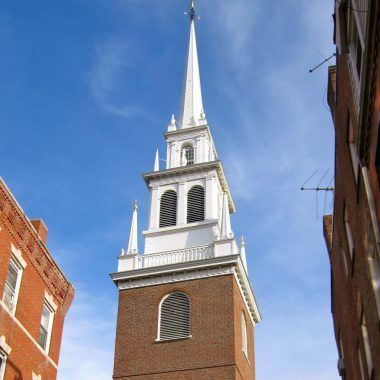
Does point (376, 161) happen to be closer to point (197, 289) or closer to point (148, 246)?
point (197, 289)

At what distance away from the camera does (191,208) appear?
1631 inches

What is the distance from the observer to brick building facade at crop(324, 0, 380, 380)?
1216 cm

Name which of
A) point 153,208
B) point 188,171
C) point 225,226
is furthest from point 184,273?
point 188,171

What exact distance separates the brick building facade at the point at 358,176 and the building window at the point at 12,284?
9622 millimetres

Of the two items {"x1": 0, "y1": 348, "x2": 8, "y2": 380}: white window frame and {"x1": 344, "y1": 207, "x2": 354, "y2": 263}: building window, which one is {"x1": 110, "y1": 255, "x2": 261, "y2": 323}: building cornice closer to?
{"x1": 344, "y1": 207, "x2": 354, "y2": 263}: building window

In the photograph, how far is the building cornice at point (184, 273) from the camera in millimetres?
36469

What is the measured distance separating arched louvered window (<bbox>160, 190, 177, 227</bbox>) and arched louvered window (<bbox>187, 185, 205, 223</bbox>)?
0.93 metres

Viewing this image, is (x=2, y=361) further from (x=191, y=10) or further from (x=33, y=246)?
(x=191, y=10)

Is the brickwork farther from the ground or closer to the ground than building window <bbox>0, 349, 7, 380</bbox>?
farther from the ground

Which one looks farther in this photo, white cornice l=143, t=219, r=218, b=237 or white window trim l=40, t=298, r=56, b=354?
white cornice l=143, t=219, r=218, b=237

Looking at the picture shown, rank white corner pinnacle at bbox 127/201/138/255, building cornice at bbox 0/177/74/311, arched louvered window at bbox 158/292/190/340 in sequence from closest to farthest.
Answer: building cornice at bbox 0/177/74/311 → arched louvered window at bbox 158/292/190/340 → white corner pinnacle at bbox 127/201/138/255

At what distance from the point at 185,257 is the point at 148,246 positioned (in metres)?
3.40

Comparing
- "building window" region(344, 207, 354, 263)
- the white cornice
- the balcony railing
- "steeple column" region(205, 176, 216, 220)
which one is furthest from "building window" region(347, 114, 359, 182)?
"steeple column" region(205, 176, 216, 220)

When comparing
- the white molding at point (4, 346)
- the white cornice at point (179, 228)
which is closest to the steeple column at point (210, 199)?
the white cornice at point (179, 228)
